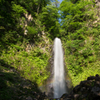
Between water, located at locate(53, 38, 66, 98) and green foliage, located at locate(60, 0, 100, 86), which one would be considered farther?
green foliage, located at locate(60, 0, 100, 86)

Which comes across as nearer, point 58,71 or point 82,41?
point 82,41

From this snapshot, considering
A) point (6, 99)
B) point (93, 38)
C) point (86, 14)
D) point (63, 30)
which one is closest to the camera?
point (6, 99)

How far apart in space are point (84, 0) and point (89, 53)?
12296 millimetres

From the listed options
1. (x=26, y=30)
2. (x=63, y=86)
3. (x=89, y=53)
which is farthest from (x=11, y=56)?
(x=89, y=53)

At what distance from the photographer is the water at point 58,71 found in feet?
35.2

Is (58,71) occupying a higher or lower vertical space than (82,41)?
lower

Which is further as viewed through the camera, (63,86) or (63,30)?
(63,30)

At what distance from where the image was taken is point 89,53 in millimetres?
11930

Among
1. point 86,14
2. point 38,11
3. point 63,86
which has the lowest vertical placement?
point 63,86

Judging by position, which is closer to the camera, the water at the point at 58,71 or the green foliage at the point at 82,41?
the water at the point at 58,71

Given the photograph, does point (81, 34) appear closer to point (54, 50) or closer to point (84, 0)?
point (54, 50)

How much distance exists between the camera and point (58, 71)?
13.2 meters

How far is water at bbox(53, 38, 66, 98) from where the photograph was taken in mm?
10730

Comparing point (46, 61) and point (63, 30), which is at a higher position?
point (63, 30)
